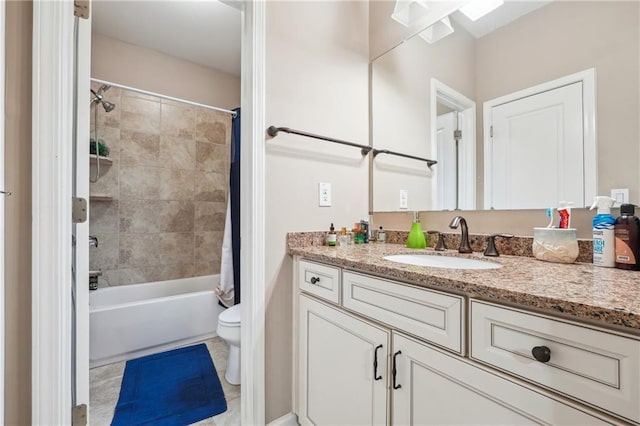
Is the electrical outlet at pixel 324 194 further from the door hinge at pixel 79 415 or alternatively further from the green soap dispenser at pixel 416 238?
the door hinge at pixel 79 415

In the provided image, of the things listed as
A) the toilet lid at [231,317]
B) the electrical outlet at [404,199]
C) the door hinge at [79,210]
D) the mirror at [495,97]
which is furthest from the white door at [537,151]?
the door hinge at [79,210]

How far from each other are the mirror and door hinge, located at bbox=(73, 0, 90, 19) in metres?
1.37

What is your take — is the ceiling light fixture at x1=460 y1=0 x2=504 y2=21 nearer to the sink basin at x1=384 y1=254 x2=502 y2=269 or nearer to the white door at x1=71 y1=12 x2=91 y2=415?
the sink basin at x1=384 y1=254 x2=502 y2=269

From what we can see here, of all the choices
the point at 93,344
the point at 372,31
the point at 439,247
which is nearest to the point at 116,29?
the point at 372,31

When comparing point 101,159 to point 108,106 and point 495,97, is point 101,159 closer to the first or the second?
point 108,106

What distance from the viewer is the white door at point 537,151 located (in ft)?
3.39

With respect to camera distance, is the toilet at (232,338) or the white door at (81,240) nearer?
the white door at (81,240)

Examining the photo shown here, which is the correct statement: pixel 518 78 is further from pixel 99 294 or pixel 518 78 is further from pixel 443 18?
pixel 99 294

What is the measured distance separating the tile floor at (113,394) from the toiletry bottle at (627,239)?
5.51 feet

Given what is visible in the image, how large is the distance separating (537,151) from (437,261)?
0.59m

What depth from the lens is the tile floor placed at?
137 cm

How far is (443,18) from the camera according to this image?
1.40m

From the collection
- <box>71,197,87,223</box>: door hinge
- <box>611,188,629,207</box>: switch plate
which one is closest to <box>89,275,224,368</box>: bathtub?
<box>71,197,87,223</box>: door hinge

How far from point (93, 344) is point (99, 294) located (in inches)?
23.5
